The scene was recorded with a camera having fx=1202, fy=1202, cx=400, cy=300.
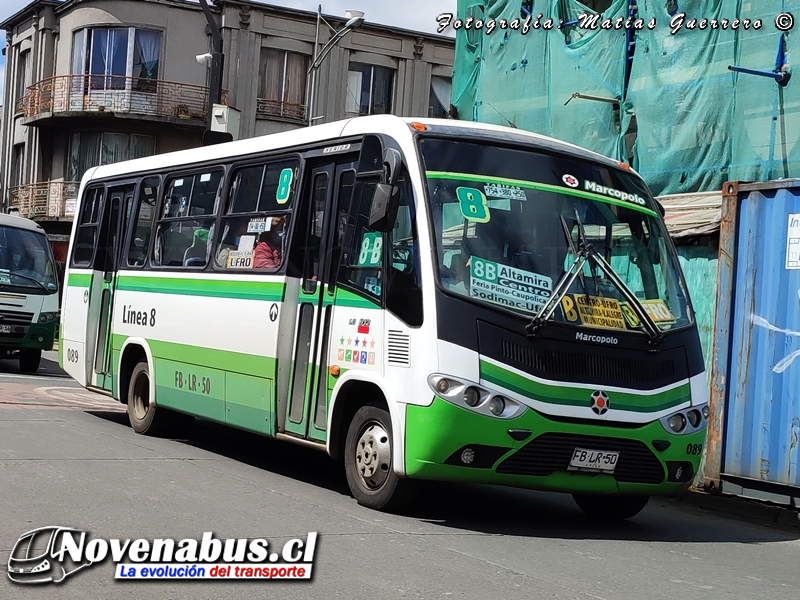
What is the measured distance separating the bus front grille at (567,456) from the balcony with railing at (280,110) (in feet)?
108

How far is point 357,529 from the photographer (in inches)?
299

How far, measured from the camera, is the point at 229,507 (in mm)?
8062

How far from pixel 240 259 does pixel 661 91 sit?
794 cm

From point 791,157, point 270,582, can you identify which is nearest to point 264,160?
point 270,582

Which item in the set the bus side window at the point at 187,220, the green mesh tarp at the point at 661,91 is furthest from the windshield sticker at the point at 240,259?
the green mesh tarp at the point at 661,91

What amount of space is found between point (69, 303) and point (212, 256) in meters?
4.01

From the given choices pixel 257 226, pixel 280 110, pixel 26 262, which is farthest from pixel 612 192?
pixel 280 110

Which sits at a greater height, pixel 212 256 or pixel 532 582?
pixel 212 256

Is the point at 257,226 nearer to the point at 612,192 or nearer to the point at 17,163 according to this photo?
the point at 612,192

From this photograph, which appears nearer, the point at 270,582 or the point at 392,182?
the point at 270,582

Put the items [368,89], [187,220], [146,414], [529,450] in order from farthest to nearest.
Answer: [368,89] → [146,414] → [187,220] → [529,450]

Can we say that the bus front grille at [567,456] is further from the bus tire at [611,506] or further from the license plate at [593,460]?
the bus tire at [611,506]

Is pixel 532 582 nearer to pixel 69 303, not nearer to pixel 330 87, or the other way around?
pixel 69 303

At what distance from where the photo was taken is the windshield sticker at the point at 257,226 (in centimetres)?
1031
